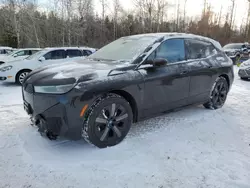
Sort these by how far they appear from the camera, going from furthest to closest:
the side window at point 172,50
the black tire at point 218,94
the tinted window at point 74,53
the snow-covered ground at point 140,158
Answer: the tinted window at point 74,53 → the black tire at point 218,94 → the side window at point 172,50 → the snow-covered ground at point 140,158

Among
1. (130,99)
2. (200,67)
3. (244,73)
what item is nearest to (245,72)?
(244,73)

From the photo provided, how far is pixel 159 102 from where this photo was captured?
3289mm

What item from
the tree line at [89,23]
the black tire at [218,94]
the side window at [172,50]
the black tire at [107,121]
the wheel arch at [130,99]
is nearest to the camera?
the black tire at [107,121]

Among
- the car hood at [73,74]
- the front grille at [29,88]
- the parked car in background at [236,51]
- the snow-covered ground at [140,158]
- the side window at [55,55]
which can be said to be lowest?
the snow-covered ground at [140,158]

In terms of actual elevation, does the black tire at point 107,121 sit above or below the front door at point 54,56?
below

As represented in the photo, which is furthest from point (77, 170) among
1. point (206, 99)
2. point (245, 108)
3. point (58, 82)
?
point (245, 108)

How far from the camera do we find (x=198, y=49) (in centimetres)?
405

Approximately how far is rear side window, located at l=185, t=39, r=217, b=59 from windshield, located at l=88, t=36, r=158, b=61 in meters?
0.81

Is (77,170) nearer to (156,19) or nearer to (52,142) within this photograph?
(52,142)

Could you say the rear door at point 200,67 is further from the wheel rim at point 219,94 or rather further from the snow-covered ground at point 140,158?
the snow-covered ground at point 140,158

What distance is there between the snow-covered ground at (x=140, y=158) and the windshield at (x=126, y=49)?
127 cm

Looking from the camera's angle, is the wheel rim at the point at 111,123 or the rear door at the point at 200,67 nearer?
the wheel rim at the point at 111,123

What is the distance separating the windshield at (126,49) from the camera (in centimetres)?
325

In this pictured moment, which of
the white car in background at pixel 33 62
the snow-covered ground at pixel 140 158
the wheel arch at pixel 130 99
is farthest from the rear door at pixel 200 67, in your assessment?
the white car in background at pixel 33 62
